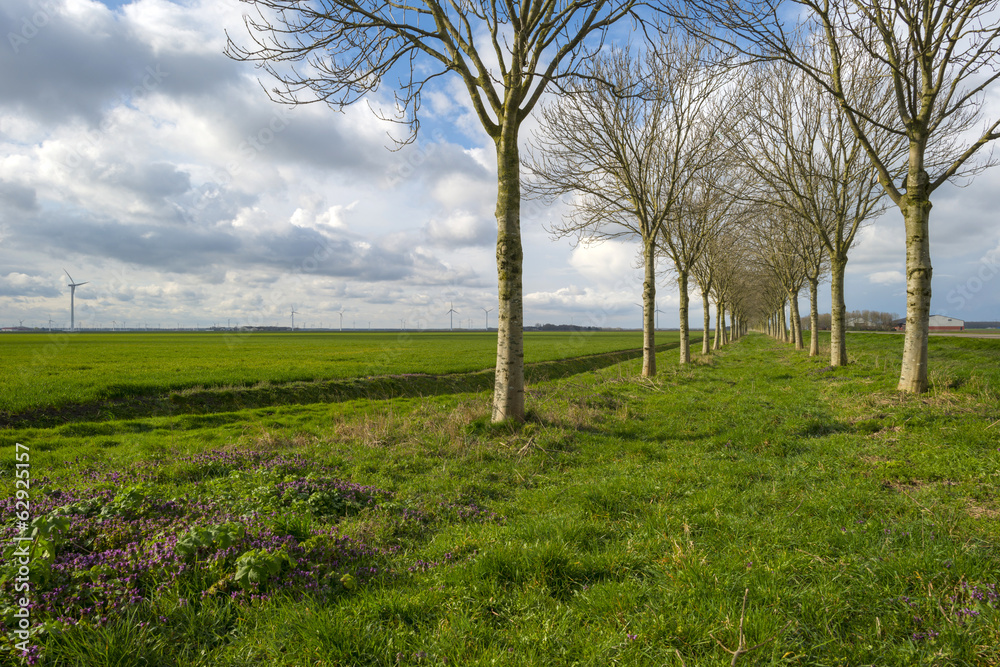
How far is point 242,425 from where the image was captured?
13547mm

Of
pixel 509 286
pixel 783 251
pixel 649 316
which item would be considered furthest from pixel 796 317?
pixel 509 286

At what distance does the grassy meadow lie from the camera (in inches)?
116

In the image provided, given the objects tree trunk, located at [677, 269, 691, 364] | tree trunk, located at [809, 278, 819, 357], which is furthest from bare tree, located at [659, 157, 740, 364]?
tree trunk, located at [809, 278, 819, 357]

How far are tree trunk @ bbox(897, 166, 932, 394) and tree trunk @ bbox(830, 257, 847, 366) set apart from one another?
8.76 m

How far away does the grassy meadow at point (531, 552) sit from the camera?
9.64ft

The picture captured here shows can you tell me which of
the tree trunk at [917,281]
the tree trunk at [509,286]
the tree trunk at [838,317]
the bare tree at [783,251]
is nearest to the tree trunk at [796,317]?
the bare tree at [783,251]

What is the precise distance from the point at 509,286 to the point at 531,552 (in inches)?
246

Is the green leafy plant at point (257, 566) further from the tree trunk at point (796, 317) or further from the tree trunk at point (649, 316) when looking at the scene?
the tree trunk at point (796, 317)

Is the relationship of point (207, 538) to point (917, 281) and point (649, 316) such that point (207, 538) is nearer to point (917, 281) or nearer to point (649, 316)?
point (917, 281)

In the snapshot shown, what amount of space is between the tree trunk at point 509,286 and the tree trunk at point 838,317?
1670cm

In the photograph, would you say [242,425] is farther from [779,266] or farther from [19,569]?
[779,266]

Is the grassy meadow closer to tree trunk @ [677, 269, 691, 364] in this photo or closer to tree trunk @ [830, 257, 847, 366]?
tree trunk @ [830, 257, 847, 366]

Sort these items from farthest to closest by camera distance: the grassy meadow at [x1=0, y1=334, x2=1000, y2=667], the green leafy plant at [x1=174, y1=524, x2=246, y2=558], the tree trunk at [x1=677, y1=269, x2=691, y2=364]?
the tree trunk at [x1=677, y1=269, x2=691, y2=364], the green leafy plant at [x1=174, y1=524, x2=246, y2=558], the grassy meadow at [x1=0, y1=334, x2=1000, y2=667]

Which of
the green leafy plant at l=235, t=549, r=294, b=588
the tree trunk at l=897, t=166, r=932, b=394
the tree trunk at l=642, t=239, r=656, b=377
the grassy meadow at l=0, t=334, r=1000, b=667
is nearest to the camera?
the grassy meadow at l=0, t=334, r=1000, b=667
